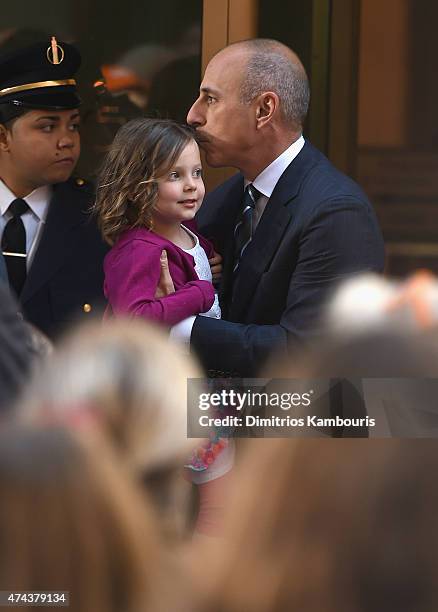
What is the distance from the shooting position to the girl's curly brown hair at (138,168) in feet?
10.1

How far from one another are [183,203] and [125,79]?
0.37 metres

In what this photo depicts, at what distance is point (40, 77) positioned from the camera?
10.5 feet

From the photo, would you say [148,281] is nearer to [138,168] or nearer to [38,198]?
[138,168]

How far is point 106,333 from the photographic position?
315cm

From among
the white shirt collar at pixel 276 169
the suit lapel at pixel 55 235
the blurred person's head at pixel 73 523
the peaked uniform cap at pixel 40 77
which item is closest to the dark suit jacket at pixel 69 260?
the suit lapel at pixel 55 235

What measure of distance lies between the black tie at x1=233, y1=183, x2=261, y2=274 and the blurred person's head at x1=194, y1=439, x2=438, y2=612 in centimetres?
50

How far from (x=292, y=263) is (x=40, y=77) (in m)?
0.80

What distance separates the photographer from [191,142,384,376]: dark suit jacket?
3123 millimetres

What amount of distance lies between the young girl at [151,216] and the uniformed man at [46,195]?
0.34 ft

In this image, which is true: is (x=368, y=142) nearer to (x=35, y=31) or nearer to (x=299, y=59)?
(x=299, y=59)

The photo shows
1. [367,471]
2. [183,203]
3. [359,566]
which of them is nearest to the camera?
[367,471]

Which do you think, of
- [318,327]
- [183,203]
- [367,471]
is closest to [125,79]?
[183,203]

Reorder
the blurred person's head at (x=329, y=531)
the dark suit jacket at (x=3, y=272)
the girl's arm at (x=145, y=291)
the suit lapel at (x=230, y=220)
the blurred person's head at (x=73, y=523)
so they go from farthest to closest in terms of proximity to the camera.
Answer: the suit lapel at (x=230, y=220)
the dark suit jacket at (x=3, y=272)
the girl's arm at (x=145, y=291)
the blurred person's head at (x=73, y=523)
the blurred person's head at (x=329, y=531)

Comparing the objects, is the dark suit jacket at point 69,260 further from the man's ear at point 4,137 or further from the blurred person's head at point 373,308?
Answer: the blurred person's head at point 373,308
